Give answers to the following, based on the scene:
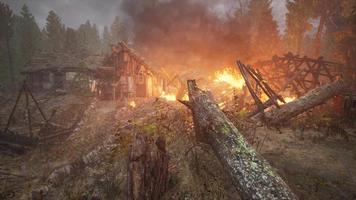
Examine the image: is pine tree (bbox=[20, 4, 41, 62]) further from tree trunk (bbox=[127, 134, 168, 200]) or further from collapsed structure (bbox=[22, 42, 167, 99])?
tree trunk (bbox=[127, 134, 168, 200])

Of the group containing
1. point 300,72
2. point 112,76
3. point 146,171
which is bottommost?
point 146,171

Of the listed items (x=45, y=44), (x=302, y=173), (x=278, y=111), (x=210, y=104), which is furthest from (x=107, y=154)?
(x=45, y=44)

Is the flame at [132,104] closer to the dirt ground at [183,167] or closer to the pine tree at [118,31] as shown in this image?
the dirt ground at [183,167]

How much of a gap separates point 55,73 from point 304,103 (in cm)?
3272

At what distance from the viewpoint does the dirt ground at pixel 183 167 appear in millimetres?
6016

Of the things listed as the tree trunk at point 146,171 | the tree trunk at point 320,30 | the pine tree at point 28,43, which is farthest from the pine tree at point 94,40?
the tree trunk at point 146,171

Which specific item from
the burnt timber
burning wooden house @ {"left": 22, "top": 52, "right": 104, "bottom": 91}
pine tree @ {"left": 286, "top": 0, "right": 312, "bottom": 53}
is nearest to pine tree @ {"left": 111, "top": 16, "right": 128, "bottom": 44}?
burning wooden house @ {"left": 22, "top": 52, "right": 104, "bottom": 91}

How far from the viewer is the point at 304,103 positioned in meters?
11.2

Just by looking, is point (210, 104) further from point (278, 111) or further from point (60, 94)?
→ point (60, 94)

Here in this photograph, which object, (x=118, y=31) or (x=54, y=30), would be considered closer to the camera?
(x=54, y=30)

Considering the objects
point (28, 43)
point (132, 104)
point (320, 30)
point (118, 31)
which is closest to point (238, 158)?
point (132, 104)

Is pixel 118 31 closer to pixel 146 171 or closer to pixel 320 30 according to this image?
pixel 320 30

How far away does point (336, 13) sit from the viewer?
29672mm

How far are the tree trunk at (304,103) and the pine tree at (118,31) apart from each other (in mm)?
69072
